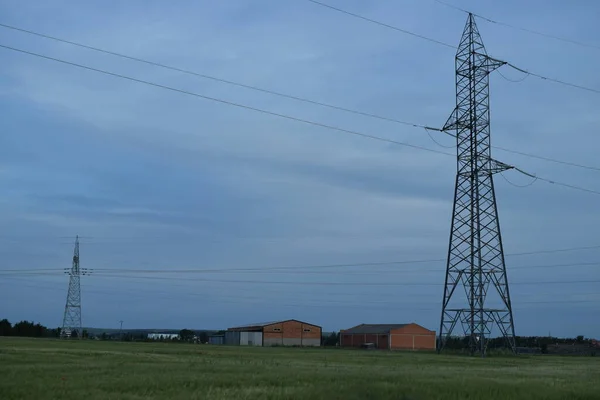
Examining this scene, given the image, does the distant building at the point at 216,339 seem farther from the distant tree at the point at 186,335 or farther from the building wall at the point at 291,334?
the building wall at the point at 291,334

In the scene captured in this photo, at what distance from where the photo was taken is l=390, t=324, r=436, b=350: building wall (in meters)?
130

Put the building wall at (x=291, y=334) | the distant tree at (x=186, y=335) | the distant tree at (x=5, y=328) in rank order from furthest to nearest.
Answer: the distant tree at (x=186, y=335)
the distant tree at (x=5, y=328)
the building wall at (x=291, y=334)

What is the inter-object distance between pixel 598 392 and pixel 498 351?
4278 centimetres

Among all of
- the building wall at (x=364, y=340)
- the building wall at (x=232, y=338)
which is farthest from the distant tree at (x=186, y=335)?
the building wall at (x=364, y=340)

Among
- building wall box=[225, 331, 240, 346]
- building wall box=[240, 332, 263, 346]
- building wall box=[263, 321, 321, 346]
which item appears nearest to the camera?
building wall box=[240, 332, 263, 346]

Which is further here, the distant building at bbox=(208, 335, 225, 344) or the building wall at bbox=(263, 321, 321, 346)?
the distant building at bbox=(208, 335, 225, 344)

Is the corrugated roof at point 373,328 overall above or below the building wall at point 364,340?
above

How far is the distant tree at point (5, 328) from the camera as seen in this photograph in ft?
444

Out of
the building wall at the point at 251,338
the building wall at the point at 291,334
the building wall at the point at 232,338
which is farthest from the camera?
the building wall at the point at 291,334

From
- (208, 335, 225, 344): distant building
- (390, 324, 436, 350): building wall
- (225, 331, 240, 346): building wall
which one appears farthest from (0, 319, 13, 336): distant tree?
(390, 324, 436, 350): building wall

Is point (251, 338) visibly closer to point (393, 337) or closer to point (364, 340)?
point (364, 340)

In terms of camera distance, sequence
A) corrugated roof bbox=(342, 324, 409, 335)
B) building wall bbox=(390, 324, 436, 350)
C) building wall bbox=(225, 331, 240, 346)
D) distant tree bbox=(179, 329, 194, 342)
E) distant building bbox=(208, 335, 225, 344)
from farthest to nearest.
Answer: distant tree bbox=(179, 329, 194, 342) < distant building bbox=(208, 335, 225, 344) < corrugated roof bbox=(342, 324, 409, 335) < building wall bbox=(225, 331, 240, 346) < building wall bbox=(390, 324, 436, 350)

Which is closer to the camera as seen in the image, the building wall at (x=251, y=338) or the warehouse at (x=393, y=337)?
the warehouse at (x=393, y=337)

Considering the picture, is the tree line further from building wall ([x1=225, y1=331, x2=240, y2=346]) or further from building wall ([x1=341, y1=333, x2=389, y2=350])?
building wall ([x1=341, y1=333, x2=389, y2=350])
